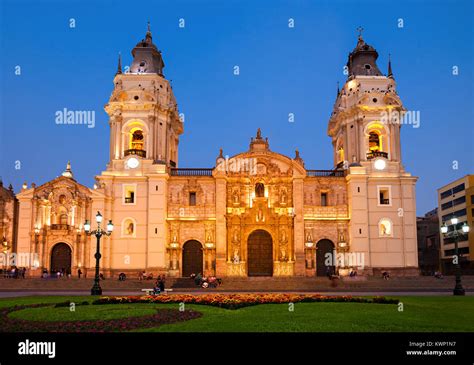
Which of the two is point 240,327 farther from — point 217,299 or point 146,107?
point 146,107

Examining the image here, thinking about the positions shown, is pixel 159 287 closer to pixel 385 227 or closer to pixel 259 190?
pixel 259 190

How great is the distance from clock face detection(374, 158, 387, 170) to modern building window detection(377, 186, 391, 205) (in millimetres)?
2132

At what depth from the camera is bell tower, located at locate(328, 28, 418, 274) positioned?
53688 mm

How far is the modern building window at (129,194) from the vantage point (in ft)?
178

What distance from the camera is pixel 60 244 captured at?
5366 cm

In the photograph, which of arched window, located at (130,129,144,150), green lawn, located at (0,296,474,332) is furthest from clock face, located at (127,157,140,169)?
green lawn, located at (0,296,474,332)

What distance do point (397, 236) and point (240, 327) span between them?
137 feet

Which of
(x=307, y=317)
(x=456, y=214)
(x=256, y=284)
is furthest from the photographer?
(x=456, y=214)

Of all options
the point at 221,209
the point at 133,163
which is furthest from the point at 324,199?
the point at 133,163

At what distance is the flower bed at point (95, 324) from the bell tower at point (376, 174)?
37763 mm

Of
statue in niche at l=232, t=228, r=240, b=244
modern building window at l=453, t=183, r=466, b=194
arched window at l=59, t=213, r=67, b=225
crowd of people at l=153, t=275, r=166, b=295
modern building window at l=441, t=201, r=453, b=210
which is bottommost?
crowd of people at l=153, t=275, r=166, b=295

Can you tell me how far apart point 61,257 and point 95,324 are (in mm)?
39786

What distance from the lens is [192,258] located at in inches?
2144

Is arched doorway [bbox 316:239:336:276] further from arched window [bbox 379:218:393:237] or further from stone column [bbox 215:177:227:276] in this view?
stone column [bbox 215:177:227:276]
